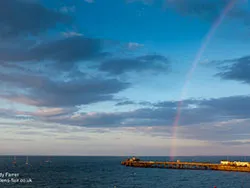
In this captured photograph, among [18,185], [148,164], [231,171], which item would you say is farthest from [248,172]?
[18,185]

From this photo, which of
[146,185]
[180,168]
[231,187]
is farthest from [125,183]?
[180,168]

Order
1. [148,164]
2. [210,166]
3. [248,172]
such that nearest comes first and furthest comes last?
1. [248,172]
2. [210,166]
3. [148,164]

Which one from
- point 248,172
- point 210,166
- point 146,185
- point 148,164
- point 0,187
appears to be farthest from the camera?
point 148,164

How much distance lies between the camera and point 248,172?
158 metres

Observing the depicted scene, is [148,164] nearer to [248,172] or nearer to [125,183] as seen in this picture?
[248,172]

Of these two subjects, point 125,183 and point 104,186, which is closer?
point 104,186

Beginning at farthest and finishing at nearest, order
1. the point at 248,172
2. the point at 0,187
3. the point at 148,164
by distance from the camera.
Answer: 1. the point at 148,164
2. the point at 248,172
3. the point at 0,187

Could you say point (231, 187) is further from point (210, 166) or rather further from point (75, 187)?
point (210, 166)

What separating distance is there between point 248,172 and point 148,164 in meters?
63.1

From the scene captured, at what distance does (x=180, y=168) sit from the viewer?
18050cm

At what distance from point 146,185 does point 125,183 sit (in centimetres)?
939

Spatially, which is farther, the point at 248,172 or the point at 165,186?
the point at 248,172

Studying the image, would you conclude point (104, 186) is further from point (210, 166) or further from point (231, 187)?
point (210, 166)

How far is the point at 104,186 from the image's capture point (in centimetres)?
10512
